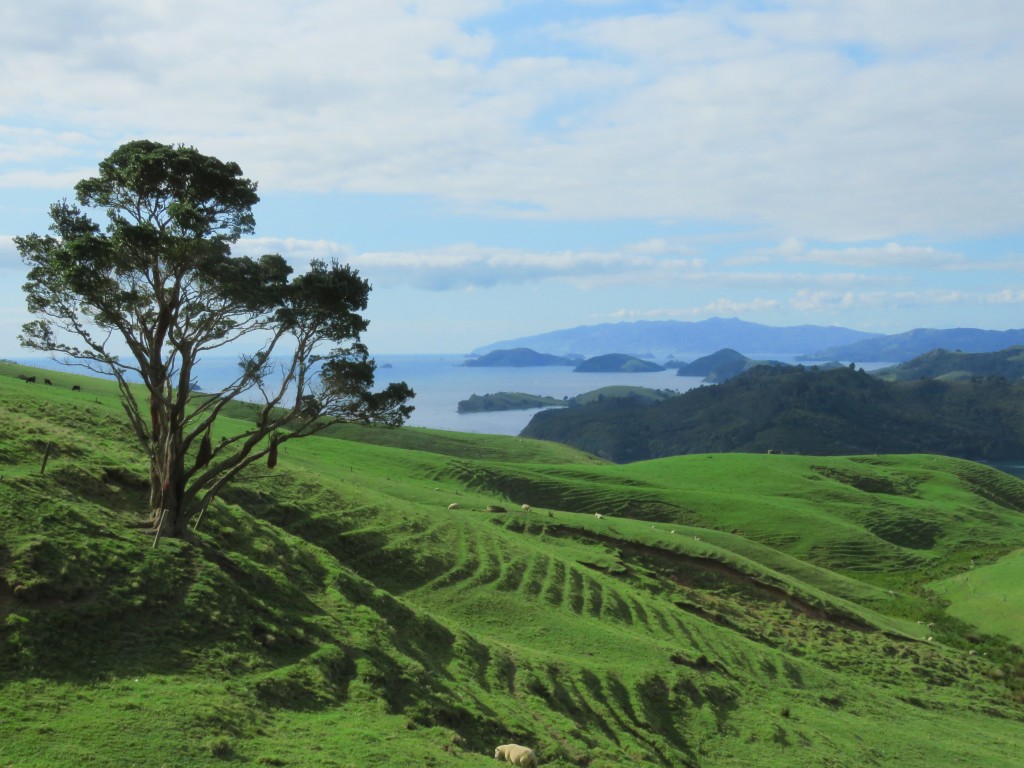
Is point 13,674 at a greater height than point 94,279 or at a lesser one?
lesser

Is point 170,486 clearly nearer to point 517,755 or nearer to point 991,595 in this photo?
point 517,755

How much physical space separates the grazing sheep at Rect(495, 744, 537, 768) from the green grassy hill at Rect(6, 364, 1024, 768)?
73 cm

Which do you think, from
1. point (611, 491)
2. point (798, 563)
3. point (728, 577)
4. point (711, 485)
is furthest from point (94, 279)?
point (711, 485)

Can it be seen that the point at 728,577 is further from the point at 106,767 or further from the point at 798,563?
the point at 106,767

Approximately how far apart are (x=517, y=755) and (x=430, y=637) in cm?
775

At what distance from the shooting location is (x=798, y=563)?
55.9 meters

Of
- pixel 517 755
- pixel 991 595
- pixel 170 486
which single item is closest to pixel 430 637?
pixel 517 755

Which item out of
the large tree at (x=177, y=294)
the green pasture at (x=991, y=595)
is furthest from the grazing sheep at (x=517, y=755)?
the green pasture at (x=991, y=595)

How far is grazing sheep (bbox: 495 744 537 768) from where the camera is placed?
17688 millimetres

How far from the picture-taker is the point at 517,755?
17.8 metres

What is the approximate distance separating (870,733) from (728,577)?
18204 mm

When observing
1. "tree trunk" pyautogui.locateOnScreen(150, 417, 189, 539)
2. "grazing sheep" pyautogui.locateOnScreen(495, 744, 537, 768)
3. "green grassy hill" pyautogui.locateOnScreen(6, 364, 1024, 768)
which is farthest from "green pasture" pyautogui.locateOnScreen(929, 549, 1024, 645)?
"tree trunk" pyautogui.locateOnScreen(150, 417, 189, 539)

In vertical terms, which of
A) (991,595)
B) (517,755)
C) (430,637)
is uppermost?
(430,637)

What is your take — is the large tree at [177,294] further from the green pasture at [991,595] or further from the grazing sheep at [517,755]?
the green pasture at [991,595]
